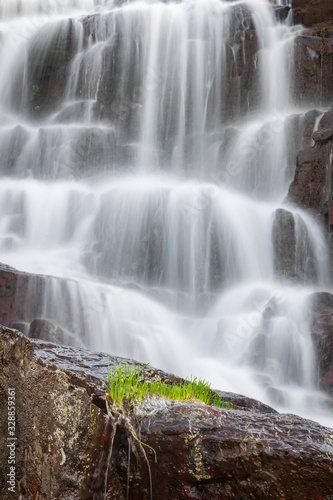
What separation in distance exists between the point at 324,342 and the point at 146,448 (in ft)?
20.2

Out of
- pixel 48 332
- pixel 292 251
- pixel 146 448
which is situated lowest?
pixel 146 448

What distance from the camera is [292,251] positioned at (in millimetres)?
10289

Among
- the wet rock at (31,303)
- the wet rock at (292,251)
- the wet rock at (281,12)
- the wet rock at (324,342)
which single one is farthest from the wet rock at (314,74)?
the wet rock at (31,303)

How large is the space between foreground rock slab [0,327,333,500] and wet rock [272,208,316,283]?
26.5 feet

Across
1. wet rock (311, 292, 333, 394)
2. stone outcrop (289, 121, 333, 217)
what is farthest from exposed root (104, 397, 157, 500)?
stone outcrop (289, 121, 333, 217)

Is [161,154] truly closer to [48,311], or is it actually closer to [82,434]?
[48,311]

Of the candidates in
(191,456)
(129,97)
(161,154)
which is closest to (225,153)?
(161,154)

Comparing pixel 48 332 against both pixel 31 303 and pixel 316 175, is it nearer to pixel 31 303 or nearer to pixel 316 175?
pixel 31 303

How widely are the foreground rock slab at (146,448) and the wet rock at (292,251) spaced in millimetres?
8092

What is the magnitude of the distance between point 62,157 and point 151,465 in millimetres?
13313

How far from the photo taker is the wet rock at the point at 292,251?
33.3ft

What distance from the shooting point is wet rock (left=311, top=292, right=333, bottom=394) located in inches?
296

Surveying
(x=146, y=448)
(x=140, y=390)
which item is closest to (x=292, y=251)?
(x=140, y=390)

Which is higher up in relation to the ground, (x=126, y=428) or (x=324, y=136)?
(x=324, y=136)
